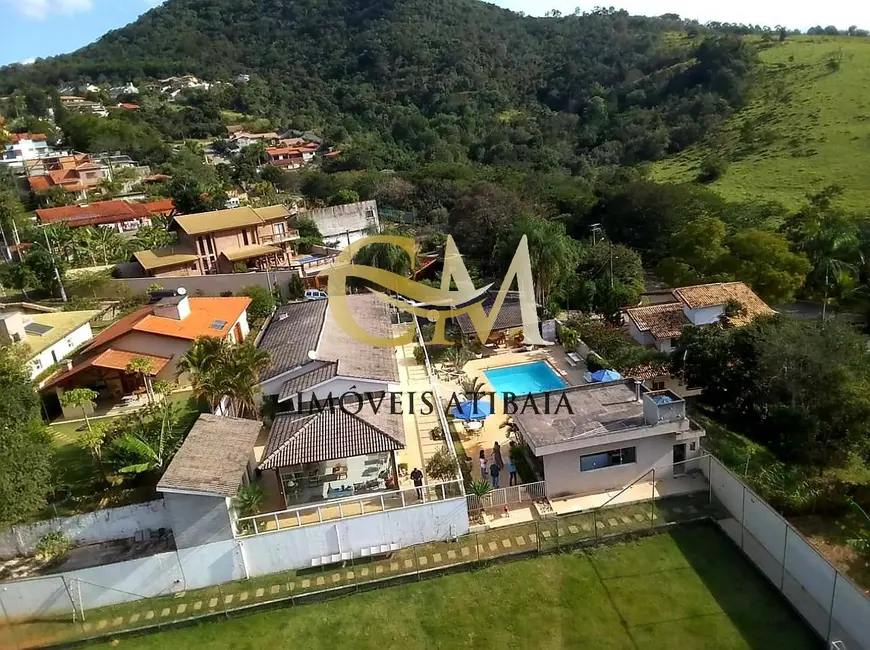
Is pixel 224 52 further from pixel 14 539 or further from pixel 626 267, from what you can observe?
pixel 14 539

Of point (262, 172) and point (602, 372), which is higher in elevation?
point (262, 172)

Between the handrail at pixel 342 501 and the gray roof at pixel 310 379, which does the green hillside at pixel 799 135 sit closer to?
the gray roof at pixel 310 379

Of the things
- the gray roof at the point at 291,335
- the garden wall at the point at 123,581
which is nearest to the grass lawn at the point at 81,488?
the garden wall at the point at 123,581

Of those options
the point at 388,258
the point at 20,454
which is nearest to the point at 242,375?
the point at 20,454

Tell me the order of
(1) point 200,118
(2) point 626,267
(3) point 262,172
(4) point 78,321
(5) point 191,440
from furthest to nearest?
(1) point 200,118 < (3) point 262,172 < (2) point 626,267 < (4) point 78,321 < (5) point 191,440

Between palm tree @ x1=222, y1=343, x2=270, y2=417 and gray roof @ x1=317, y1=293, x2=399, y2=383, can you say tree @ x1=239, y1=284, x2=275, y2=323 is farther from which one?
palm tree @ x1=222, y1=343, x2=270, y2=417

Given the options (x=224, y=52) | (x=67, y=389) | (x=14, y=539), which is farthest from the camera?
(x=224, y=52)

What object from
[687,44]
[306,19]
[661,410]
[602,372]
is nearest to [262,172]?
[602,372]

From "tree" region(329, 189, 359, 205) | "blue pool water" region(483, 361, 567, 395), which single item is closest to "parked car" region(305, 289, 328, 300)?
"blue pool water" region(483, 361, 567, 395)
